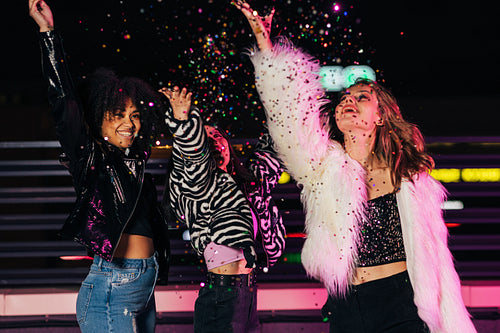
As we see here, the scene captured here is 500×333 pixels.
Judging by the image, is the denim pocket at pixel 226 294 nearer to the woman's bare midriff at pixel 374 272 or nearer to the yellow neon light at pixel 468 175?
the woman's bare midriff at pixel 374 272

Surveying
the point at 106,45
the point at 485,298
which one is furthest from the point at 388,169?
the point at 106,45

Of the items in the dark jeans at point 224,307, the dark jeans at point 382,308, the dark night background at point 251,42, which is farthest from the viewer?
the dark night background at point 251,42

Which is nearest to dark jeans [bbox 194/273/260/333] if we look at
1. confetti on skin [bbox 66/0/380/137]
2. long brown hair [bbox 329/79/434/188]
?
long brown hair [bbox 329/79/434/188]

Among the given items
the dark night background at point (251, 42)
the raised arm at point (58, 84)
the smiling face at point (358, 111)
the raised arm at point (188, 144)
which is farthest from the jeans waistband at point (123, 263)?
the dark night background at point (251, 42)

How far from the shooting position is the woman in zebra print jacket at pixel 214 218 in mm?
2363

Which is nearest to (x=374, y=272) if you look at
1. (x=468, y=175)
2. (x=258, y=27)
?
(x=258, y=27)

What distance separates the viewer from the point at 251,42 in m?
5.99

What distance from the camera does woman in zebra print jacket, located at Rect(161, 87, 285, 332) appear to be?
93.0 inches

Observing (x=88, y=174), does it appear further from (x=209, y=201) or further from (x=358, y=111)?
(x=358, y=111)

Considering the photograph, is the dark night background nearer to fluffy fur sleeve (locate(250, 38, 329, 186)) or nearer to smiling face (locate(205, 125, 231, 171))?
smiling face (locate(205, 125, 231, 171))

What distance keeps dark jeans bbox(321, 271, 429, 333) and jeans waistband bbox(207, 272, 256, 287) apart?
471 millimetres

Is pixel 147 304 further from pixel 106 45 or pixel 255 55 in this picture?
pixel 106 45

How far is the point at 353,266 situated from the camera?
2.42m

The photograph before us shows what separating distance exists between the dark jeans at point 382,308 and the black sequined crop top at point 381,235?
0.10 metres
